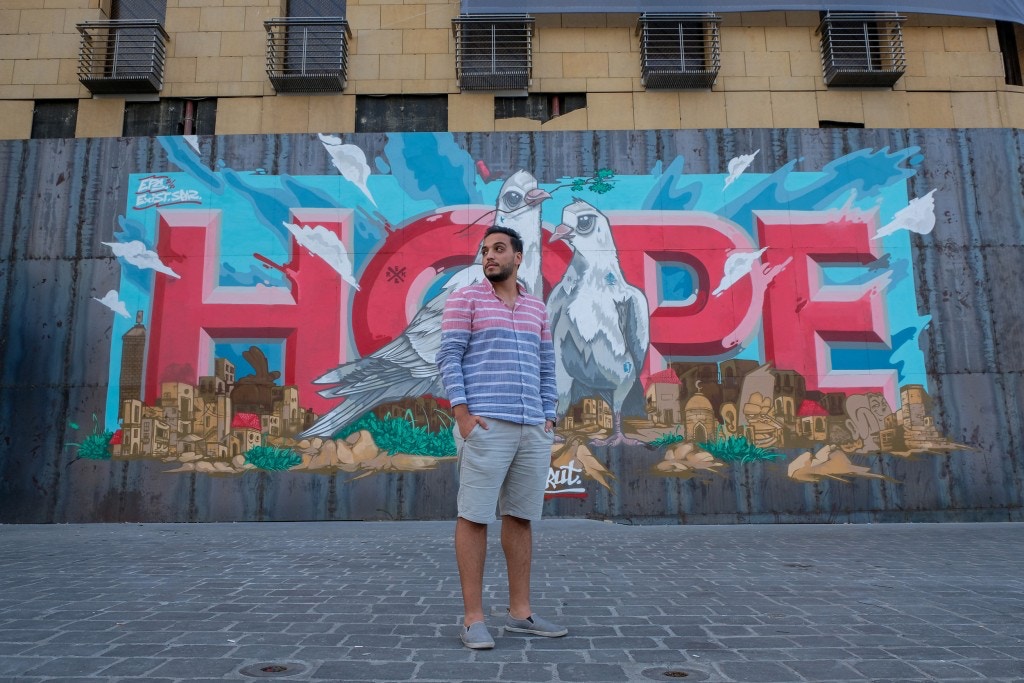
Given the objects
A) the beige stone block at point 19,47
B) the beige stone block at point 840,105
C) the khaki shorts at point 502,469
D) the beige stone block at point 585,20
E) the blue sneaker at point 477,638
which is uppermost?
the beige stone block at point 585,20

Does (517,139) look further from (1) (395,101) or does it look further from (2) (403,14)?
(2) (403,14)

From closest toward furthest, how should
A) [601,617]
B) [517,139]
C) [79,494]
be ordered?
[601,617], [79,494], [517,139]

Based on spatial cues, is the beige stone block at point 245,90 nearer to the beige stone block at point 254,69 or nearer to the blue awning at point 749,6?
the beige stone block at point 254,69

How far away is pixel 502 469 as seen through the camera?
3.36 m

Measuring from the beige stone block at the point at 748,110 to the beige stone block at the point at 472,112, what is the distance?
3783mm

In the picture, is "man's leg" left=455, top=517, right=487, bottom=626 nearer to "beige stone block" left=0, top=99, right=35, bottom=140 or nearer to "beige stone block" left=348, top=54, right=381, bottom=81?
"beige stone block" left=348, top=54, right=381, bottom=81

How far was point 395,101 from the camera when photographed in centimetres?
1195

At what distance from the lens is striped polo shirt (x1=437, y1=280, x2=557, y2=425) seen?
11.0 feet

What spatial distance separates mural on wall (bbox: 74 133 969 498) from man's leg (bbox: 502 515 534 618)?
6.71 m

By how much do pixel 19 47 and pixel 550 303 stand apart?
971 centimetres

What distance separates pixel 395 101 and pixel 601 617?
33.0 feet

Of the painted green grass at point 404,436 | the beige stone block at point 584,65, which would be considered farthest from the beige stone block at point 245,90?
the painted green grass at point 404,436

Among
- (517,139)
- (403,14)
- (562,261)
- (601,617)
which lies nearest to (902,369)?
(562,261)

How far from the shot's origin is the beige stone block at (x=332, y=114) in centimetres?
1176
